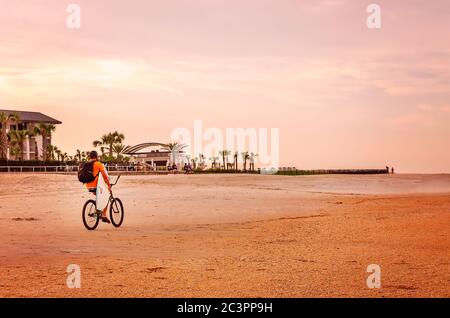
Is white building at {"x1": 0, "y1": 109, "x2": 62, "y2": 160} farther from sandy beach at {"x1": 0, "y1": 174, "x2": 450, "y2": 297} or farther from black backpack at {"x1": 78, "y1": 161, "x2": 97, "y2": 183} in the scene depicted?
black backpack at {"x1": 78, "y1": 161, "x2": 97, "y2": 183}

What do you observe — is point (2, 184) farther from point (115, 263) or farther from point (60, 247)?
point (115, 263)

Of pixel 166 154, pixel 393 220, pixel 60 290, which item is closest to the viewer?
pixel 60 290

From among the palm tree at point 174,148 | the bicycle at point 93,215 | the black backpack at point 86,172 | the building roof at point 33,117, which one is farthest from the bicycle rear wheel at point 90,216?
the building roof at point 33,117

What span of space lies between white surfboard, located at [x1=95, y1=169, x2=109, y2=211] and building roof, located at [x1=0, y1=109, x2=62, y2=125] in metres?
106

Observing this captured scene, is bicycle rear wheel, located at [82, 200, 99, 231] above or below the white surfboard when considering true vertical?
below

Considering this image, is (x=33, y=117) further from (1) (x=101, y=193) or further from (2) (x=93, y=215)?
(1) (x=101, y=193)

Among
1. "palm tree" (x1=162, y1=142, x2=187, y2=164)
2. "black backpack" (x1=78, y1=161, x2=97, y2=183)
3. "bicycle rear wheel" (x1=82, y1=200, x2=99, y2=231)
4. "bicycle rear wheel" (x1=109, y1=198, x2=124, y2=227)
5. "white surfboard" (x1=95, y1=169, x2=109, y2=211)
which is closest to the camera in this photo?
"black backpack" (x1=78, y1=161, x2=97, y2=183)

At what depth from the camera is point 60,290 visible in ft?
27.2

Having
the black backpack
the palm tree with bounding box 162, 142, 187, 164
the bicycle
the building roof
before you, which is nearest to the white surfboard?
the bicycle

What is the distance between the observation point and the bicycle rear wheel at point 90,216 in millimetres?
15876

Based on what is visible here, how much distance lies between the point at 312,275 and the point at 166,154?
11215cm

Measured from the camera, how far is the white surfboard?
1563 centimetres

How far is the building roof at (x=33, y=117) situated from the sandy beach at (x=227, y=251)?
327 feet
